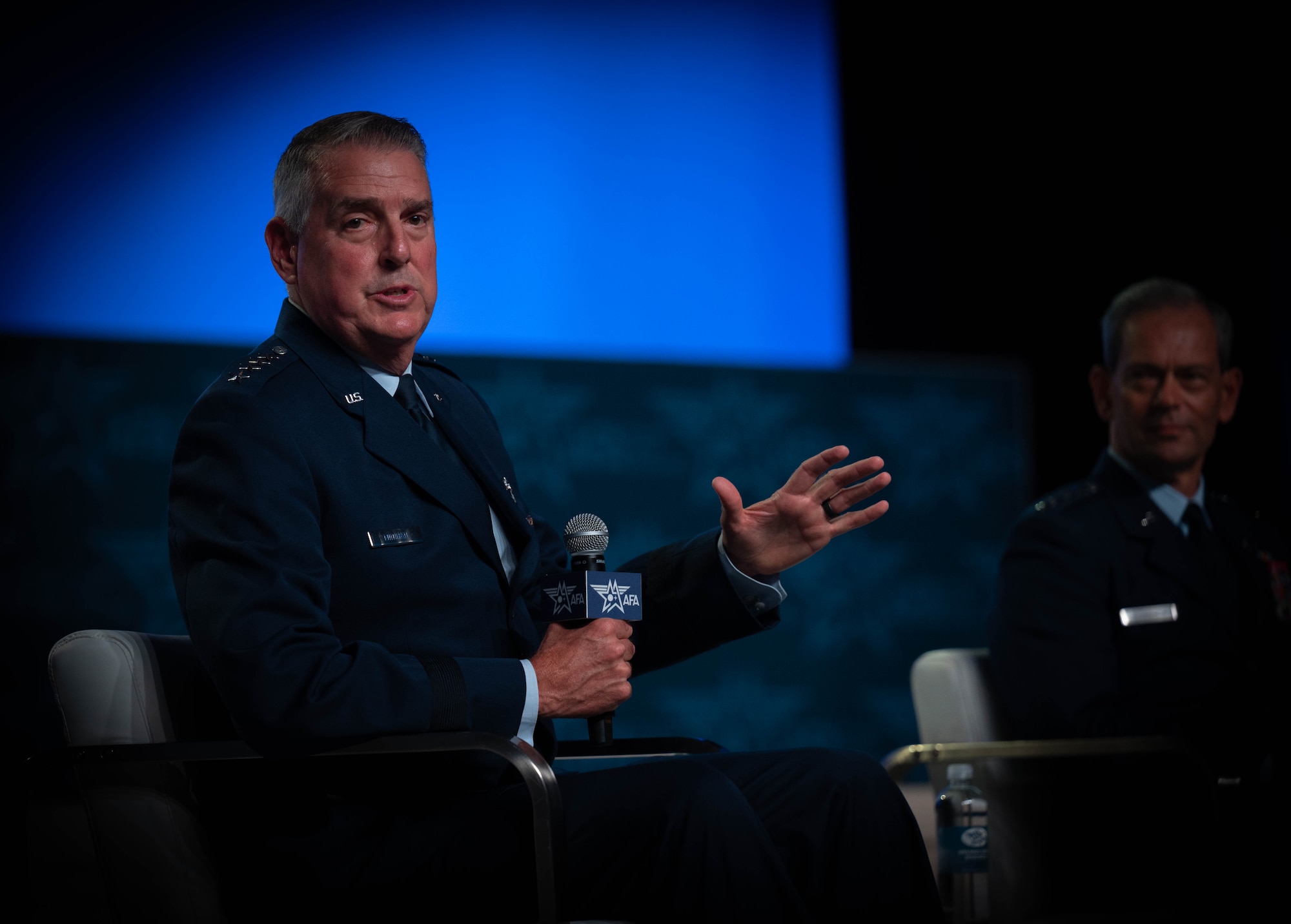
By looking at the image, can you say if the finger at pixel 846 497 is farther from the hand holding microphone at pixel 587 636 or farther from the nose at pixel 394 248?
the nose at pixel 394 248

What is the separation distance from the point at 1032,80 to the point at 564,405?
2272 mm

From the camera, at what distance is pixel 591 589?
1.75 meters

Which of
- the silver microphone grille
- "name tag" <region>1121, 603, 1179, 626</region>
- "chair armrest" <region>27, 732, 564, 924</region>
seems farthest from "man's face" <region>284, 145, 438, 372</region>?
"name tag" <region>1121, 603, 1179, 626</region>

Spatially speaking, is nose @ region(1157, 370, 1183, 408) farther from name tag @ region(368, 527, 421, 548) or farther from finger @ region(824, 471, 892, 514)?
name tag @ region(368, 527, 421, 548)

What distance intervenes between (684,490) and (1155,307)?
1.78 metres

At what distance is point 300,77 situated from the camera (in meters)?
4.15

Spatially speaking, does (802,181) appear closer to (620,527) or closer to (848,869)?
(620,527)

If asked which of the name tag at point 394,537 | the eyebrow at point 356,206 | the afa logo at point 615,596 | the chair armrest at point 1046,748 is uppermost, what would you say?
the eyebrow at point 356,206

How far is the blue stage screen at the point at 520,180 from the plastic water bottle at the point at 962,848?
2194 millimetres

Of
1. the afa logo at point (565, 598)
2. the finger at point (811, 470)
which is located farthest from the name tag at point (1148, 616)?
the afa logo at point (565, 598)

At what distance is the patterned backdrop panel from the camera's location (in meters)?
3.78

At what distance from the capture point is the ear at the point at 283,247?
2.06m

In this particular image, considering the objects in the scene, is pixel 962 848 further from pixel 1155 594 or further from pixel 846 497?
pixel 846 497

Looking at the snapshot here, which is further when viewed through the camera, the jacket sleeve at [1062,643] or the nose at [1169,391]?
the nose at [1169,391]
